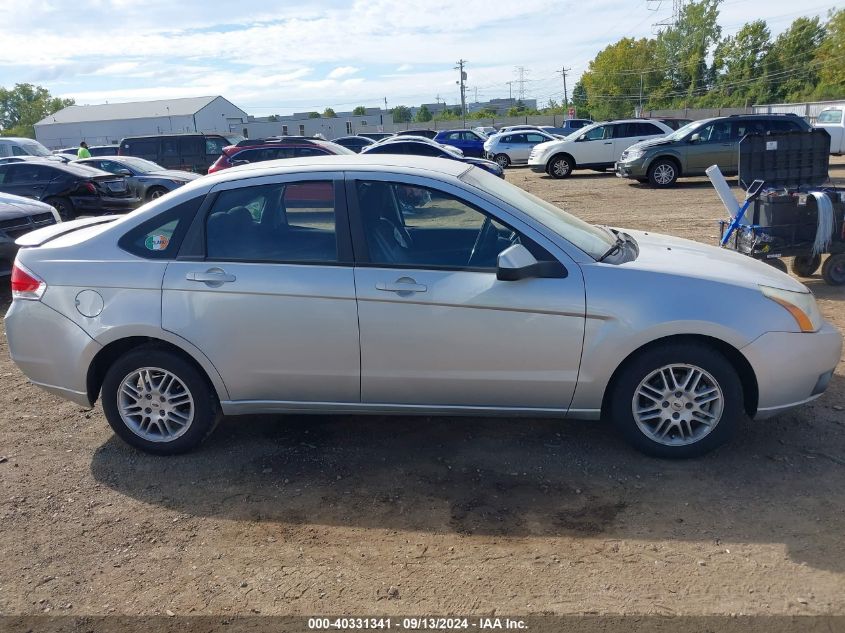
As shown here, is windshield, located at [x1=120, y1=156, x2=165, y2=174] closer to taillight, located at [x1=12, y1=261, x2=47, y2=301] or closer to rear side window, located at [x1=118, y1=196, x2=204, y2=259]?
taillight, located at [x1=12, y1=261, x2=47, y2=301]

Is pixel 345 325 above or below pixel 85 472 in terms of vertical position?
above

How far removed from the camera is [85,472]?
434 centimetres

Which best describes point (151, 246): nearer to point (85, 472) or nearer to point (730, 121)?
point (85, 472)

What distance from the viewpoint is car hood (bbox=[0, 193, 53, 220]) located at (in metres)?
9.30

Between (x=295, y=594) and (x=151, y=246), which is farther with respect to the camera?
(x=151, y=246)

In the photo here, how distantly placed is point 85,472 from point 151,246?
1425 millimetres

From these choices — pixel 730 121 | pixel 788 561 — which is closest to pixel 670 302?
pixel 788 561

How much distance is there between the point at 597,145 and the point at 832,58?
52533mm

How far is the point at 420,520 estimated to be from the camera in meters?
3.69

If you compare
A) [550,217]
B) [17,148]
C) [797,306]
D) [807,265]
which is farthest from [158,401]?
[17,148]

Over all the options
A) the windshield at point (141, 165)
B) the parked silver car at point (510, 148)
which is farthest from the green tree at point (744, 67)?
the windshield at point (141, 165)

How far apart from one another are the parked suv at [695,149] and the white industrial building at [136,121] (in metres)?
60.8

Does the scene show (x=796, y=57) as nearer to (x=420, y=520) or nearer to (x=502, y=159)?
(x=502, y=159)

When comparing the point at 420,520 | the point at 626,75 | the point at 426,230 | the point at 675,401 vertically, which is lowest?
the point at 420,520
